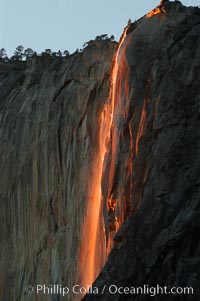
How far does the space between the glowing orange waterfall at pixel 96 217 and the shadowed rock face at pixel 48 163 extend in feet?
2.53

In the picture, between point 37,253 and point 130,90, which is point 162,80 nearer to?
point 130,90

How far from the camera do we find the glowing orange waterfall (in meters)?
27.8

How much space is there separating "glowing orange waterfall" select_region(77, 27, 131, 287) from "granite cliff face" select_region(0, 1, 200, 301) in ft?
0.20

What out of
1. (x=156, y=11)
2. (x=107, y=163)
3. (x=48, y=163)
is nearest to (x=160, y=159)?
(x=107, y=163)

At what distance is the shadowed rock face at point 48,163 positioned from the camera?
32.5m

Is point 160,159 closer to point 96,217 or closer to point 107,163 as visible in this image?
point 107,163

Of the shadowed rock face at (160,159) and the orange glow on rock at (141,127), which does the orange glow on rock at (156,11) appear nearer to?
the shadowed rock face at (160,159)

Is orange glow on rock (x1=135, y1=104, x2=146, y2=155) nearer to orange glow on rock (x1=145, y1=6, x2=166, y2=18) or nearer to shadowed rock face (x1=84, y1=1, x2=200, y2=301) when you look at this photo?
shadowed rock face (x1=84, y1=1, x2=200, y2=301)

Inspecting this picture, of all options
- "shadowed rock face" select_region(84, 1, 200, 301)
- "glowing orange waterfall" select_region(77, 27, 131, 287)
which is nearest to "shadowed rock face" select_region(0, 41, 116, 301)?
"glowing orange waterfall" select_region(77, 27, 131, 287)

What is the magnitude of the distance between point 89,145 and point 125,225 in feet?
32.7

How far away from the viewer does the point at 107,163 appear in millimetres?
27109

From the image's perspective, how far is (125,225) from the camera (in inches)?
873

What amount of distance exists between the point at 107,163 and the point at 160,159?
4546 mm

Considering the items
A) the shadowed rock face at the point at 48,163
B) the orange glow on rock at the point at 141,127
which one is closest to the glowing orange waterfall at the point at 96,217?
the shadowed rock face at the point at 48,163
